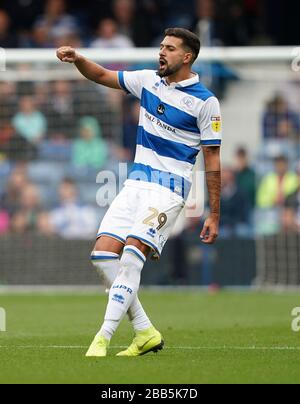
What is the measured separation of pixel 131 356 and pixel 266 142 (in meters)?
11.7

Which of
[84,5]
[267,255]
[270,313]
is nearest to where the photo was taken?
[270,313]

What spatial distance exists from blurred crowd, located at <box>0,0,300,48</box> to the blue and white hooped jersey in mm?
12550

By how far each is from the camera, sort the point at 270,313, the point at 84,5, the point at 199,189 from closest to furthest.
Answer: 1. the point at 270,313
2. the point at 199,189
3. the point at 84,5

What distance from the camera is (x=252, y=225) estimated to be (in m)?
20.5

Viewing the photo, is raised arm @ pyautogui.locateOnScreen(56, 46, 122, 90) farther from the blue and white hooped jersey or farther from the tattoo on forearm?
the tattoo on forearm

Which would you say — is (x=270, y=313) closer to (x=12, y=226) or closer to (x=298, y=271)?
(x=298, y=271)

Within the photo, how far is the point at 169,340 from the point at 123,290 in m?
1.98

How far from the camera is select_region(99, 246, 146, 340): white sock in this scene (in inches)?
380

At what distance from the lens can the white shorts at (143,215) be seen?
9.84 m

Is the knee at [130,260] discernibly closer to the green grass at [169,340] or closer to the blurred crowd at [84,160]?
the green grass at [169,340]

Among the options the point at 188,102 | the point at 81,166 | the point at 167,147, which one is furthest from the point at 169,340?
the point at 81,166

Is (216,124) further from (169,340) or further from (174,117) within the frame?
(169,340)

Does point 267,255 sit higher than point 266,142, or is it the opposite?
point 266,142
